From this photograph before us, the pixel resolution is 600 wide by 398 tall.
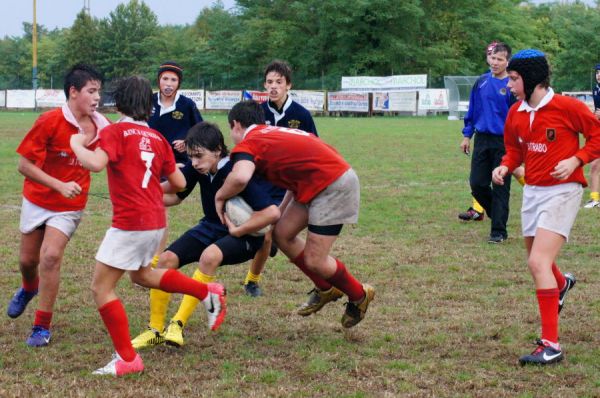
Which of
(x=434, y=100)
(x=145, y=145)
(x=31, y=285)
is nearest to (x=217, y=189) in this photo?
(x=145, y=145)

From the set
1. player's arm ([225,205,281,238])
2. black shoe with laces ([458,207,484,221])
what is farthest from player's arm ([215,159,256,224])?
black shoe with laces ([458,207,484,221])

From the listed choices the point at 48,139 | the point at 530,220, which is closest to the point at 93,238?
the point at 48,139

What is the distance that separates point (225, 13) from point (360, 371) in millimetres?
68187

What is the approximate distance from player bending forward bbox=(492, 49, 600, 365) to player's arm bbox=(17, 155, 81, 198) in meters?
2.75

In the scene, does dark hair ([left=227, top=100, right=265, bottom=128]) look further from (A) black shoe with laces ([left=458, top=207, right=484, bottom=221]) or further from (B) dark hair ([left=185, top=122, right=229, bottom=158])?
(A) black shoe with laces ([left=458, top=207, right=484, bottom=221])

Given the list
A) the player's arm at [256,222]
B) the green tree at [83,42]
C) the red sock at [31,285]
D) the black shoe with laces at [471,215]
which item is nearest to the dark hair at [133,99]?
the player's arm at [256,222]

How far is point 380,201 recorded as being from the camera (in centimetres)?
1256

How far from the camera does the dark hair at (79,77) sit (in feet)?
18.3

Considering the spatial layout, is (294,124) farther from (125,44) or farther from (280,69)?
(125,44)

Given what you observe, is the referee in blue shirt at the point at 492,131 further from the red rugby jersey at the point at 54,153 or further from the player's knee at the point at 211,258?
the red rugby jersey at the point at 54,153

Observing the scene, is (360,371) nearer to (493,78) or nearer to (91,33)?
(493,78)

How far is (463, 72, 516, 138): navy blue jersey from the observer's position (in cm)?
959

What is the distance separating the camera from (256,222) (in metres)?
5.48

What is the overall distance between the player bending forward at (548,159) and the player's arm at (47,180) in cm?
275
